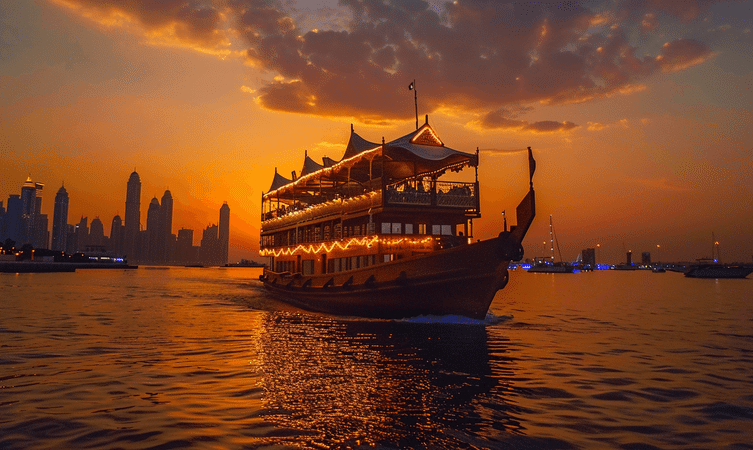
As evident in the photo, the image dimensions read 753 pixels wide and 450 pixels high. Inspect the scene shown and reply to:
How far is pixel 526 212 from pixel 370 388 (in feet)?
35.5

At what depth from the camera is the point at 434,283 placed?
19.3 meters

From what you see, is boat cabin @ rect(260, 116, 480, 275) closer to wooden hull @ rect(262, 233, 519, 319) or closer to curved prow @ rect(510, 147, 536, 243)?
wooden hull @ rect(262, 233, 519, 319)

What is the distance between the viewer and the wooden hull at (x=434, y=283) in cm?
1864

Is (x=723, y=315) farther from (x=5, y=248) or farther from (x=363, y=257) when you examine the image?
(x=5, y=248)

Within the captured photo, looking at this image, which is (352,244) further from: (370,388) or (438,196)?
(370,388)

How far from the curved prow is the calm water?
406cm

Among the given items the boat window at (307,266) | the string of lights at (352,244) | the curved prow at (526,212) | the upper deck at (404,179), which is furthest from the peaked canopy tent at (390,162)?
the curved prow at (526,212)

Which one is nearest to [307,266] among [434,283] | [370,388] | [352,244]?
[352,244]

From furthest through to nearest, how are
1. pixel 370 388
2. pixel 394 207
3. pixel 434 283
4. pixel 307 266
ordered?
pixel 307 266 < pixel 394 207 < pixel 434 283 < pixel 370 388

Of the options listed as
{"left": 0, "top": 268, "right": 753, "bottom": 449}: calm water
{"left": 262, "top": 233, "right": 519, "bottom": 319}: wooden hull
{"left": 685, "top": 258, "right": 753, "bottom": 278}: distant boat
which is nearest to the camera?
{"left": 0, "top": 268, "right": 753, "bottom": 449}: calm water

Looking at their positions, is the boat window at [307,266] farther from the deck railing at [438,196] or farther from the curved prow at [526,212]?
the curved prow at [526,212]

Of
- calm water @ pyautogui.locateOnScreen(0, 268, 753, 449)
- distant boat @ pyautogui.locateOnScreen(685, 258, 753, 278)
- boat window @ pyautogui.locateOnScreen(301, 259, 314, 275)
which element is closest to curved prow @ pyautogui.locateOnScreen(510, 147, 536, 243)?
calm water @ pyautogui.locateOnScreen(0, 268, 753, 449)

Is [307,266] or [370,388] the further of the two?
[307,266]

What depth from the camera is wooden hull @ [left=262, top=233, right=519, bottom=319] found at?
18641 mm
